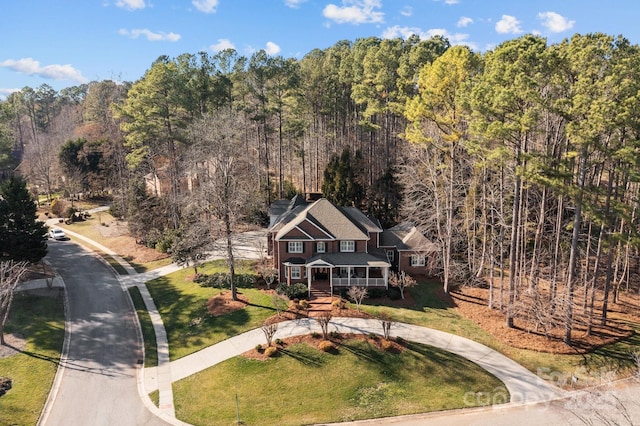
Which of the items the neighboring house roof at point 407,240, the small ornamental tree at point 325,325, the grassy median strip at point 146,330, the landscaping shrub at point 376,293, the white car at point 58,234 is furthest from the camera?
the white car at point 58,234

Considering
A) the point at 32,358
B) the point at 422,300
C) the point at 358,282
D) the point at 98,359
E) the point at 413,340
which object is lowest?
the point at 98,359

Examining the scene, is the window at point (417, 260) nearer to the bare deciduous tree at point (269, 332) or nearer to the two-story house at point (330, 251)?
the two-story house at point (330, 251)

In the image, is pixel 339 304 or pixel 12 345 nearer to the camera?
pixel 12 345

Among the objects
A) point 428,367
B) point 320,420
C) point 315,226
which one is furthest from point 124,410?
point 315,226

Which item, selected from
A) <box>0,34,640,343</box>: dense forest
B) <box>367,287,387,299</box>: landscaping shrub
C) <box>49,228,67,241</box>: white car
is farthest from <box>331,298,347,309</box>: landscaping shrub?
<box>49,228,67,241</box>: white car

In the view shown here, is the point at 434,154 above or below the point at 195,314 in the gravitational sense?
above

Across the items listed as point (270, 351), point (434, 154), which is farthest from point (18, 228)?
point (434, 154)

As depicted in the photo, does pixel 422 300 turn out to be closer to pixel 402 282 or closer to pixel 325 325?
pixel 402 282

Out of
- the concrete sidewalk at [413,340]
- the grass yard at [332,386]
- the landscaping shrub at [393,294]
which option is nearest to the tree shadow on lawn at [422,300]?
the landscaping shrub at [393,294]
